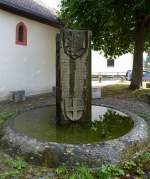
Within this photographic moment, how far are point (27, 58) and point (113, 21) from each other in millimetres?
5012

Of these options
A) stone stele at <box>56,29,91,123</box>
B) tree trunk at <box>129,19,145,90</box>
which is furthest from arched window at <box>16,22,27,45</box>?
stone stele at <box>56,29,91,123</box>

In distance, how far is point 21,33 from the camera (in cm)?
1549

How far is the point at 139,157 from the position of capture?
6.26 m

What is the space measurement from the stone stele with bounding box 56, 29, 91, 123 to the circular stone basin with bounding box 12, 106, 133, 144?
329 mm

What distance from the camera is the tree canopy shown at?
13.0 m

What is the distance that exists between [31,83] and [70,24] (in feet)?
12.4

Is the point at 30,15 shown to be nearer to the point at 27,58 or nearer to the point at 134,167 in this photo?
the point at 27,58

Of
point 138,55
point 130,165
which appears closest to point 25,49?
point 138,55

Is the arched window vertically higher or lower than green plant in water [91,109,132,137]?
higher

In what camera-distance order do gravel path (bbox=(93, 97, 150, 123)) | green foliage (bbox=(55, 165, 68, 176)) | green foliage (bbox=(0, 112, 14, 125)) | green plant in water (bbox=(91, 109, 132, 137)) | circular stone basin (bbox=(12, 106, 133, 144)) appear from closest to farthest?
green foliage (bbox=(55, 165, 68, 176)), circular stone basin (bbox=(12, 106, 133, 144)), green plant in water (bbox=(91, 109, 132, 137)), green foliage (bbox=(0, 112, 14, 125)), gravel path (bbox=(93, 97, 150, 123))

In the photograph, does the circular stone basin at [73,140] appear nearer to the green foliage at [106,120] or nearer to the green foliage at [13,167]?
the green foliage at [106,120]

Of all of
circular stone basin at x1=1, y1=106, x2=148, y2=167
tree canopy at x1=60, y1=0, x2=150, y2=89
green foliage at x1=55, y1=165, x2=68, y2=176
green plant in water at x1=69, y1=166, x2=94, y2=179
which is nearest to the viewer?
green plant in water at x1=69, y1=166, x2=94, y2=179

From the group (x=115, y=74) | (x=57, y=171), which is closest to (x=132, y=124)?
(x=57, y=171)

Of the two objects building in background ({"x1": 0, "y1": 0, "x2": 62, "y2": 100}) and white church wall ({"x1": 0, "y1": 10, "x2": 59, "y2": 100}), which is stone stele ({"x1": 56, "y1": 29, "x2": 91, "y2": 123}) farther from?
white church wall ({"x1": 0, "y1": 10, "x2": 59, "y2": 100})
